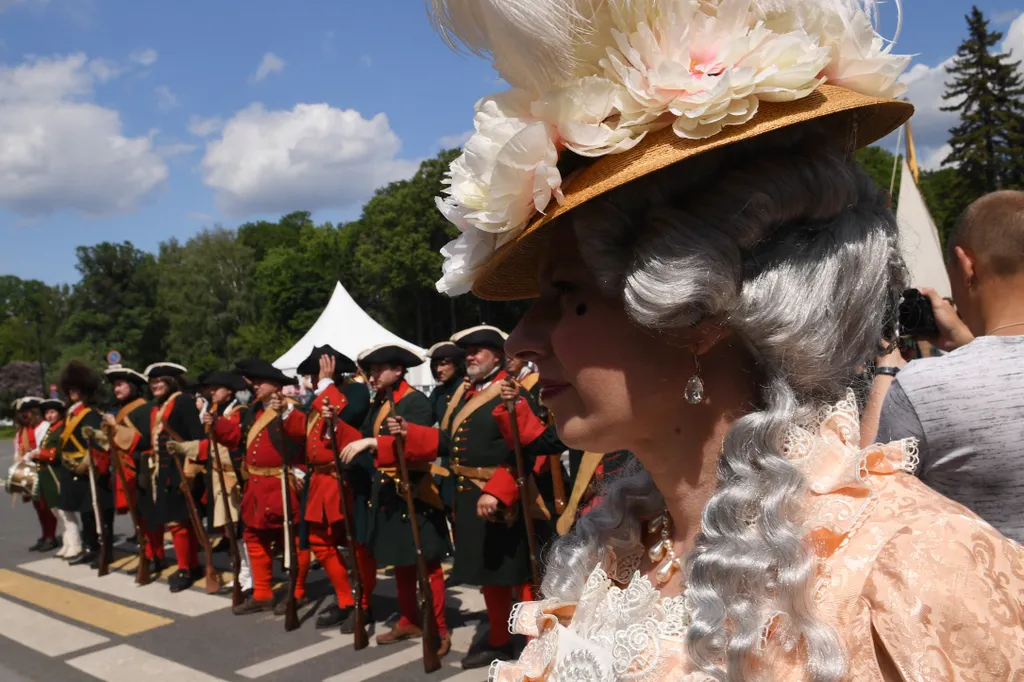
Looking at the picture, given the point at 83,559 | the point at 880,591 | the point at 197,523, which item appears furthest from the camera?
the point at 83,559

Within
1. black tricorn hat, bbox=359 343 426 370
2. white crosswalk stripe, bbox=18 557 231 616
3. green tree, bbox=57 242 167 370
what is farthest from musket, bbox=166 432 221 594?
green tree, bbox=57 242 167 370

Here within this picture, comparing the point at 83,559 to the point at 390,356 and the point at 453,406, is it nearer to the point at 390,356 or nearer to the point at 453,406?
the point at 390,356

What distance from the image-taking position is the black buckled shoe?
28.1 ft

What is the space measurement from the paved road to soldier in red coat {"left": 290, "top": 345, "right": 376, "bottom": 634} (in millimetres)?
331

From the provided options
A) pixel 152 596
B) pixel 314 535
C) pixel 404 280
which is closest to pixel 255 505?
pixel 314 535

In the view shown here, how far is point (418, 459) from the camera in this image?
6.05 m

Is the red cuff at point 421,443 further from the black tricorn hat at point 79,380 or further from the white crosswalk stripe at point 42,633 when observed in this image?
the black tricorn hat at point 79,380

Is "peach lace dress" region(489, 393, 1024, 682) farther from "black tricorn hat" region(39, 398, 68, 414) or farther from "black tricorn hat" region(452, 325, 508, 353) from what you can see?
"black tricorn hat" region(39, 398, 68, 414)

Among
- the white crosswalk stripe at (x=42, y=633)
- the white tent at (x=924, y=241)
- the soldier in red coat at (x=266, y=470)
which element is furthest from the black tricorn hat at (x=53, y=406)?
the white tent at (x=924, y=241)

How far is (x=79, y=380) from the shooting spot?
33.5 feet

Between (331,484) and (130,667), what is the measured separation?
2.08 meters

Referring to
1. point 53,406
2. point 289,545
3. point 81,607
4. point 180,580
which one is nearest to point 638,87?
point 289,545

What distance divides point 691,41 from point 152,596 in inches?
352

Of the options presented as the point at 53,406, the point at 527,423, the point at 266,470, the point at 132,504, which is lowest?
the point at 132,504
